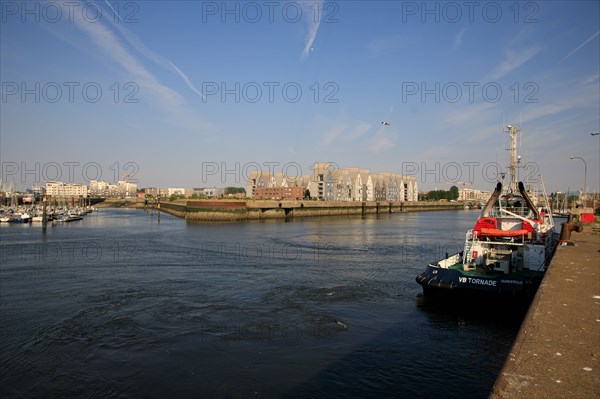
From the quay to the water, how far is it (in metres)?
3.47

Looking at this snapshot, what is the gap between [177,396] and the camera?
11.3 meters

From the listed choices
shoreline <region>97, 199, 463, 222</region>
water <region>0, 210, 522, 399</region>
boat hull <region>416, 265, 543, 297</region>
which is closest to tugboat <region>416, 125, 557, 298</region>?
boat hull <region>416, 265, 543, 297</region>

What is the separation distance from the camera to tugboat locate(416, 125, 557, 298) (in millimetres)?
18328

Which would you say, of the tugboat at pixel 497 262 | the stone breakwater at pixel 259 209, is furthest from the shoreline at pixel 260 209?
the tugboat at pixel 497 262

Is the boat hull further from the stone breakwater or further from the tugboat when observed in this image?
the stone breakwater

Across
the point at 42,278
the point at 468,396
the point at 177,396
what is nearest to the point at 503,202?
the point at 468,396

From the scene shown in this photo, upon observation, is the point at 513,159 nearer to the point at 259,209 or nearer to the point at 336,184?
the point at 259,209

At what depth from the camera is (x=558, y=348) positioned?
281 inches

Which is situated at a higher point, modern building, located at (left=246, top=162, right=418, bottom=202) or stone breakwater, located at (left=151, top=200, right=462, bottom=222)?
modern building, located at (left=246, top=162, right=418, bottom=202)

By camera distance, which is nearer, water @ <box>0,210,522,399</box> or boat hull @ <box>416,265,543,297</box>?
water @ <box>0,210,522,399</box>

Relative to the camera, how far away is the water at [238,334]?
39.6ft

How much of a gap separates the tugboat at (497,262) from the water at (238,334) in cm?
131

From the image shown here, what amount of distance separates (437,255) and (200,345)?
26.7m

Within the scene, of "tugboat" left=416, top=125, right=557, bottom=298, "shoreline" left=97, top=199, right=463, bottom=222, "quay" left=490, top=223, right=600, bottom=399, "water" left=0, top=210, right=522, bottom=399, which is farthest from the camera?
"shoreline" left=97, top=199, right=463, bottom=222
